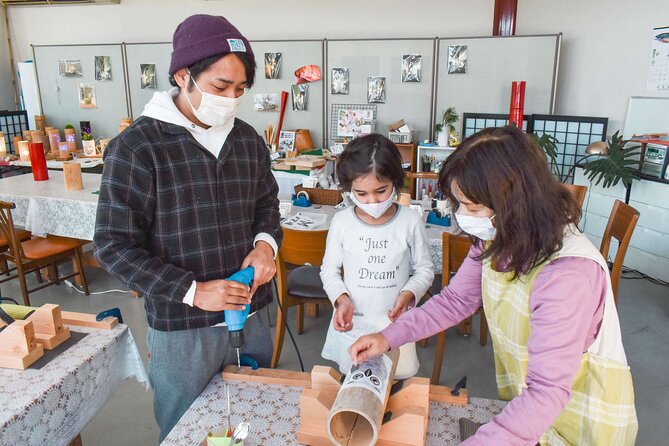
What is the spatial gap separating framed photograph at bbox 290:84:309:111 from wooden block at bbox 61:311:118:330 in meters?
3.91

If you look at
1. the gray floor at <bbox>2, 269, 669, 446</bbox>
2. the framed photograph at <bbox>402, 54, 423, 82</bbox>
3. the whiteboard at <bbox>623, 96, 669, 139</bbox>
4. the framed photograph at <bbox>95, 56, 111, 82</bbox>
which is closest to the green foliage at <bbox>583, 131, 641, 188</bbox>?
the whiteboard at <bbox>623, 96, 669, 139</bbox>

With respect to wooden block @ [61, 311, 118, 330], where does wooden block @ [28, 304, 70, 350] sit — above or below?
above

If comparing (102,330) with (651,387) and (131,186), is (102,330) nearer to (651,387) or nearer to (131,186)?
(131,186)

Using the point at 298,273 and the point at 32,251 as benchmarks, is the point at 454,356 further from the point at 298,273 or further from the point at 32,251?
the point at 32,251

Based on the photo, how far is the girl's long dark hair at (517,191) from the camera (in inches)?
32.1

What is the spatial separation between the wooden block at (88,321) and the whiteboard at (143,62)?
13.9 ft

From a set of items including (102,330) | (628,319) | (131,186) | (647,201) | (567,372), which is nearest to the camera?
(567,372)

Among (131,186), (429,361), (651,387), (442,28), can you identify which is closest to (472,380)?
(429,361)

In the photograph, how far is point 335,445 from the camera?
0.84 m

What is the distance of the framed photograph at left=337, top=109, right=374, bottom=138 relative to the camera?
4.88 meters

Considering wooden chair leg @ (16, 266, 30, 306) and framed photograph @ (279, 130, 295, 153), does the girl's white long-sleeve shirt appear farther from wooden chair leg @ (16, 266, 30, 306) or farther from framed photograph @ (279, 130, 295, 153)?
framed photograph @ (279, 130, 295, 153)

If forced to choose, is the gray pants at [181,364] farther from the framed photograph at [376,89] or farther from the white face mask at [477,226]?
the framed photograph at [376,89]

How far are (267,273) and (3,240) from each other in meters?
2.77

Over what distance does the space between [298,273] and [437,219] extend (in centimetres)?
81
